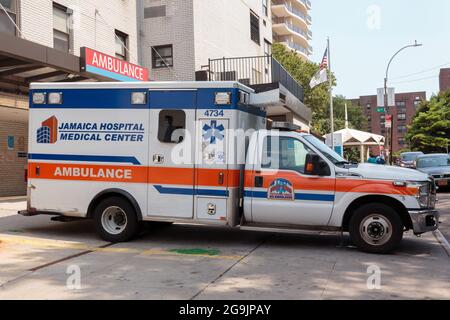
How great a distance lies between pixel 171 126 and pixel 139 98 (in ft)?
2.44

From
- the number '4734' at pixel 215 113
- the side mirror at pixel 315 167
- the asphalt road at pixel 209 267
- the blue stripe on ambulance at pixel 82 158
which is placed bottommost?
the asphalt road at pixel 209 267

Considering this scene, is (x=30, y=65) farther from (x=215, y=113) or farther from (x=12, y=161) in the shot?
(x=215, y=113)

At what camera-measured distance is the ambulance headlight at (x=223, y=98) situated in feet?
26.2

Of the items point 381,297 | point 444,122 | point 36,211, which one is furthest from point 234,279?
point 444,122

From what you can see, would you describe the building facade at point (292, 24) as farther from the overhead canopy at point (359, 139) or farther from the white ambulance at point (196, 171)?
the white ambulance at point (196, 171)

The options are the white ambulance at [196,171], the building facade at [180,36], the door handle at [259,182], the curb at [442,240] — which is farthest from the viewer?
the building facade at [180,36]

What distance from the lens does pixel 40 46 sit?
1235 cm

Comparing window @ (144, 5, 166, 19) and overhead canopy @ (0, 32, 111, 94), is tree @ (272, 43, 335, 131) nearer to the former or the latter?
window @ (144, 5, 166, 19)

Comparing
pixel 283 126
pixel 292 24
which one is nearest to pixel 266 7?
pixel 283 126

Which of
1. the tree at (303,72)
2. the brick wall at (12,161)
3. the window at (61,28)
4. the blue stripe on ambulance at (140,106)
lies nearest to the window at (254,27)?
the tree at (303,72)

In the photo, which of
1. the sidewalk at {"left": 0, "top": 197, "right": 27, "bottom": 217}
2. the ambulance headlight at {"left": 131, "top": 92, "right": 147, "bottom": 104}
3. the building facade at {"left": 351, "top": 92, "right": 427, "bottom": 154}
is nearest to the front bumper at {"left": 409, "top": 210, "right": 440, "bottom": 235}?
the ambulance headlight at {"left": 131, "top": 92, "right": 147, "bottom": 104}

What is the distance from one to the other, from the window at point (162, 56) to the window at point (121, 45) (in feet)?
4.40

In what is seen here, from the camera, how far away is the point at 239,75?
21.6 meters

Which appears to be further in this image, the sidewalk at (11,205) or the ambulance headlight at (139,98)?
the sidewalk at (11,205)
